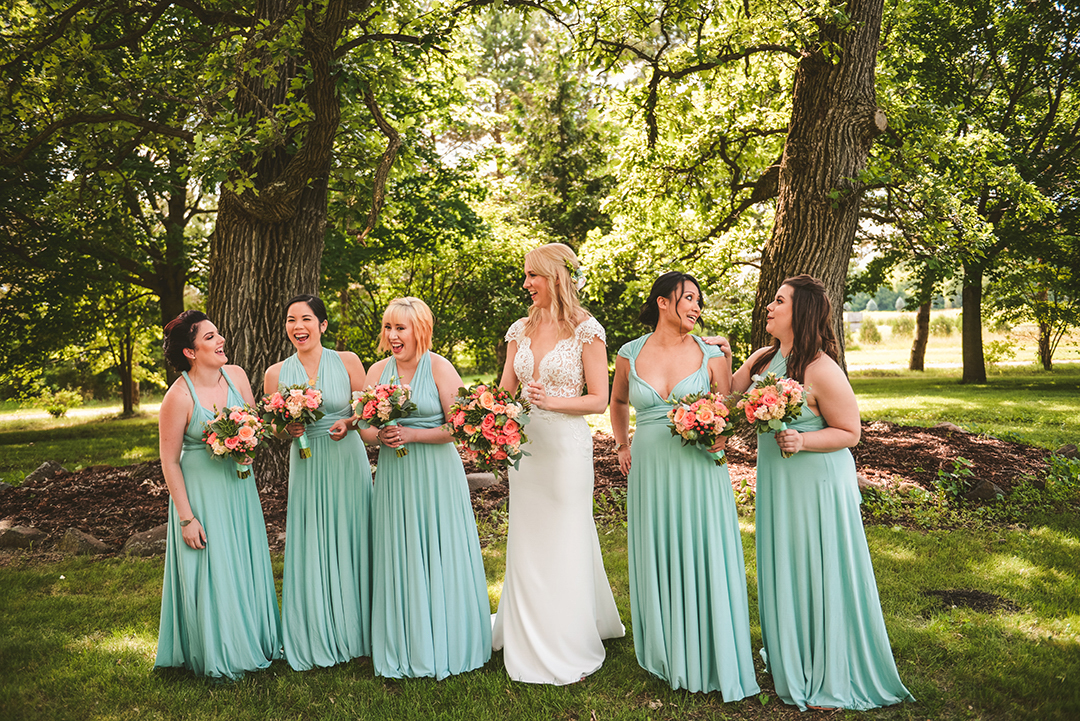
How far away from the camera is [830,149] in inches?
339

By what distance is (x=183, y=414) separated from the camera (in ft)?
14.8

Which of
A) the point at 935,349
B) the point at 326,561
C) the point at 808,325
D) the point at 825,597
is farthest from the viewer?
the point at 935,349

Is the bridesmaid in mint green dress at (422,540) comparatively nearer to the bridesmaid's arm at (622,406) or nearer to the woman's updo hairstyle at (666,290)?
the bridesmaid's arm at (622,406)

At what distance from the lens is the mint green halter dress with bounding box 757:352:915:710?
4070 mm

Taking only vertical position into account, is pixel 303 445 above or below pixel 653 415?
below

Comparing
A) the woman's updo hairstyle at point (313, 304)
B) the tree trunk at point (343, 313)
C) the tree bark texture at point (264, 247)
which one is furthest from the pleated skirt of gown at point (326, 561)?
the tree trunk at point (343, 313)

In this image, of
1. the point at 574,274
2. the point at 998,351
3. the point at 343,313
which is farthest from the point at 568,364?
the point at 998,351

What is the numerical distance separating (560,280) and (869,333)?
45279mm

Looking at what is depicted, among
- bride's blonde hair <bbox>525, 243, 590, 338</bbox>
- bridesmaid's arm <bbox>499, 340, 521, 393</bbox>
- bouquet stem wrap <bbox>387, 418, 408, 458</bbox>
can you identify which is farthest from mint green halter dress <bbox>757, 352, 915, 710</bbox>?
bouquet stem wrap <bbox>387, 418, 408, 458</bbox>

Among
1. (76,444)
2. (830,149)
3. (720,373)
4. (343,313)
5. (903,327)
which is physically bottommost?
(76,444)

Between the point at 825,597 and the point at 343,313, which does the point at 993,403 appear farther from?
the point at 343,313

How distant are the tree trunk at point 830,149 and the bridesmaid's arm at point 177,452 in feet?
23.8

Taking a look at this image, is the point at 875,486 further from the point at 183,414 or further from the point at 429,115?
the point at 429,115

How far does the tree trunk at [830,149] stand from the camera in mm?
8539
